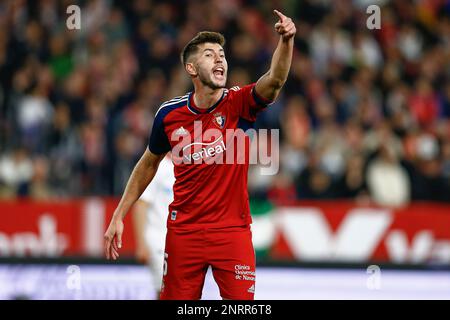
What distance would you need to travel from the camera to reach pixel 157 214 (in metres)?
9.36

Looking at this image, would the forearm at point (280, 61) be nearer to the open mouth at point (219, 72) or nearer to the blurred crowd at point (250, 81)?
the open mouth at point (219, 72)

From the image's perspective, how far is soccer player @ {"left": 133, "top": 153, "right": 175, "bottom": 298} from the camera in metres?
9.31

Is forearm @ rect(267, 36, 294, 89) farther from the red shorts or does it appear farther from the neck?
the red shorts

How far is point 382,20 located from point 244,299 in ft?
37.4

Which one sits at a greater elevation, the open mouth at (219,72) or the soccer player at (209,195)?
the open mouth at (219,72)

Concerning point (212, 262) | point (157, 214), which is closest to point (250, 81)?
point (157, 214)

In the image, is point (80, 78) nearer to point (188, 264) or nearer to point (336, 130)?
point (336, 130)

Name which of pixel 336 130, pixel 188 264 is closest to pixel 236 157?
pixel 188 264

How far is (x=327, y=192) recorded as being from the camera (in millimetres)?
14578

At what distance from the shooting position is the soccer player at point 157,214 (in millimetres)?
9312

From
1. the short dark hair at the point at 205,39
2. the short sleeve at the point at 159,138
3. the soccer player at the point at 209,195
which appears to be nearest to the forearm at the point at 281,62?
the soccer player at the point at 209,195

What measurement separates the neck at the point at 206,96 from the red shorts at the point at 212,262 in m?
0.89

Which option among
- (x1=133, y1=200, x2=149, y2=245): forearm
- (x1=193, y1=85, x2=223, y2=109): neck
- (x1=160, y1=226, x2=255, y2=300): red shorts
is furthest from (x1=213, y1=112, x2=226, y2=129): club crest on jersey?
(x1=133, y1=200, x2=149, y2=245): forearm

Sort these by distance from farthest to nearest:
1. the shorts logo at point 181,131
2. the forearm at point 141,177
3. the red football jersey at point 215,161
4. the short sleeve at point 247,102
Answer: the forearm at point 141,177 → the shorts logo at point 181,131 → the red football jersey at point 215,161 → the short sleeve at point 247,102
